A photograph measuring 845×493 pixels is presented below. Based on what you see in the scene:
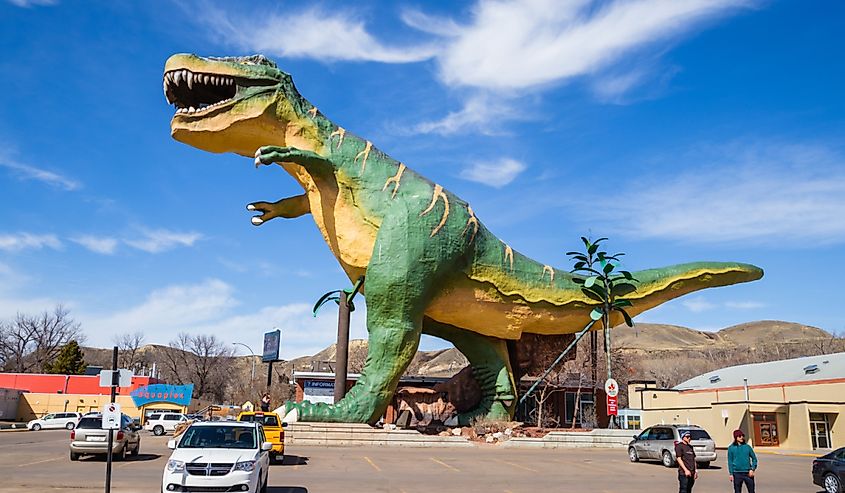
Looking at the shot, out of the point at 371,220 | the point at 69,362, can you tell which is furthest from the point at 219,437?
the point at 69,362

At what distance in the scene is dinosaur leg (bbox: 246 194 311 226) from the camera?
20.7m

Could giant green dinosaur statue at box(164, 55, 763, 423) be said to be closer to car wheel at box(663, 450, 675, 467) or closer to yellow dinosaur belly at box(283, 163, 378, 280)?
yellow dinosaur belly at box(283, 163, 378, 280)

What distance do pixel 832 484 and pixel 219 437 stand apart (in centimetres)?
1018

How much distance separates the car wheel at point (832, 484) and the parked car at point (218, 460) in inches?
373

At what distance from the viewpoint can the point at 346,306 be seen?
2486 cm

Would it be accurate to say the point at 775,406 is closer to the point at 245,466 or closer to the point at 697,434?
the point at 697,434

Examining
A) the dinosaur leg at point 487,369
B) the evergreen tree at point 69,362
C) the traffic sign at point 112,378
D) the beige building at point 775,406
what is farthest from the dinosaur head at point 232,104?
the evergreen tree at point 69,362

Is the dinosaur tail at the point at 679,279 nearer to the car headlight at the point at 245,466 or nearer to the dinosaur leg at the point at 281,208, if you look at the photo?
the dinosaur leg at the point at 281,208

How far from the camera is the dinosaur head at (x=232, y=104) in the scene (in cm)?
1822

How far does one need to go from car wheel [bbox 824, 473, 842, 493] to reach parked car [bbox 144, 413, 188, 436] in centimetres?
2643

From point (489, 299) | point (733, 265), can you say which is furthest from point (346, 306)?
point (733, 265)

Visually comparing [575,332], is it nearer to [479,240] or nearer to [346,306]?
[479,240]

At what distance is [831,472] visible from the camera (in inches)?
471

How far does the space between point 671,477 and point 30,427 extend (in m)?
34.9
